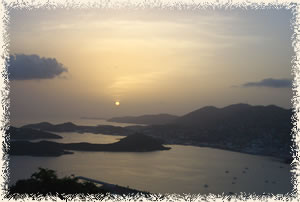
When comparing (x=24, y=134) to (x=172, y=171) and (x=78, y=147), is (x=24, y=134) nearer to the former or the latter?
(x=78, y=147)

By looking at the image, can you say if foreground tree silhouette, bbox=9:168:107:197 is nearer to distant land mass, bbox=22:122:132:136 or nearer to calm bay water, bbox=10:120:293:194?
calm bay water, bbox=10:120:293:194

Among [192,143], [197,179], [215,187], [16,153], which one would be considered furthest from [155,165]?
[192,143]

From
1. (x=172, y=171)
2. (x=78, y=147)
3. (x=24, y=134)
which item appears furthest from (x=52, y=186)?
(x=24, y=134)

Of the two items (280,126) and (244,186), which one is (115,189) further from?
(280,126)

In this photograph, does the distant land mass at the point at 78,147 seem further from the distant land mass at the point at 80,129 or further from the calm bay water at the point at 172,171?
the distant land mass at the point at 80,129

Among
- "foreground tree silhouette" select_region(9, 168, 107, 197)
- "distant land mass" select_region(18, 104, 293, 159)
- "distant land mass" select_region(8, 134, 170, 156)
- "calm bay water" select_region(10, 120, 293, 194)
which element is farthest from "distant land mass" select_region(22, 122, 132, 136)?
"foreground tree silhouette" select_region(9, 168, 107, 197)

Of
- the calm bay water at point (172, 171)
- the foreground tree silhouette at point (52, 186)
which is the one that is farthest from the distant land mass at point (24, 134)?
the foreground tree silhouette at point (52, 186)
